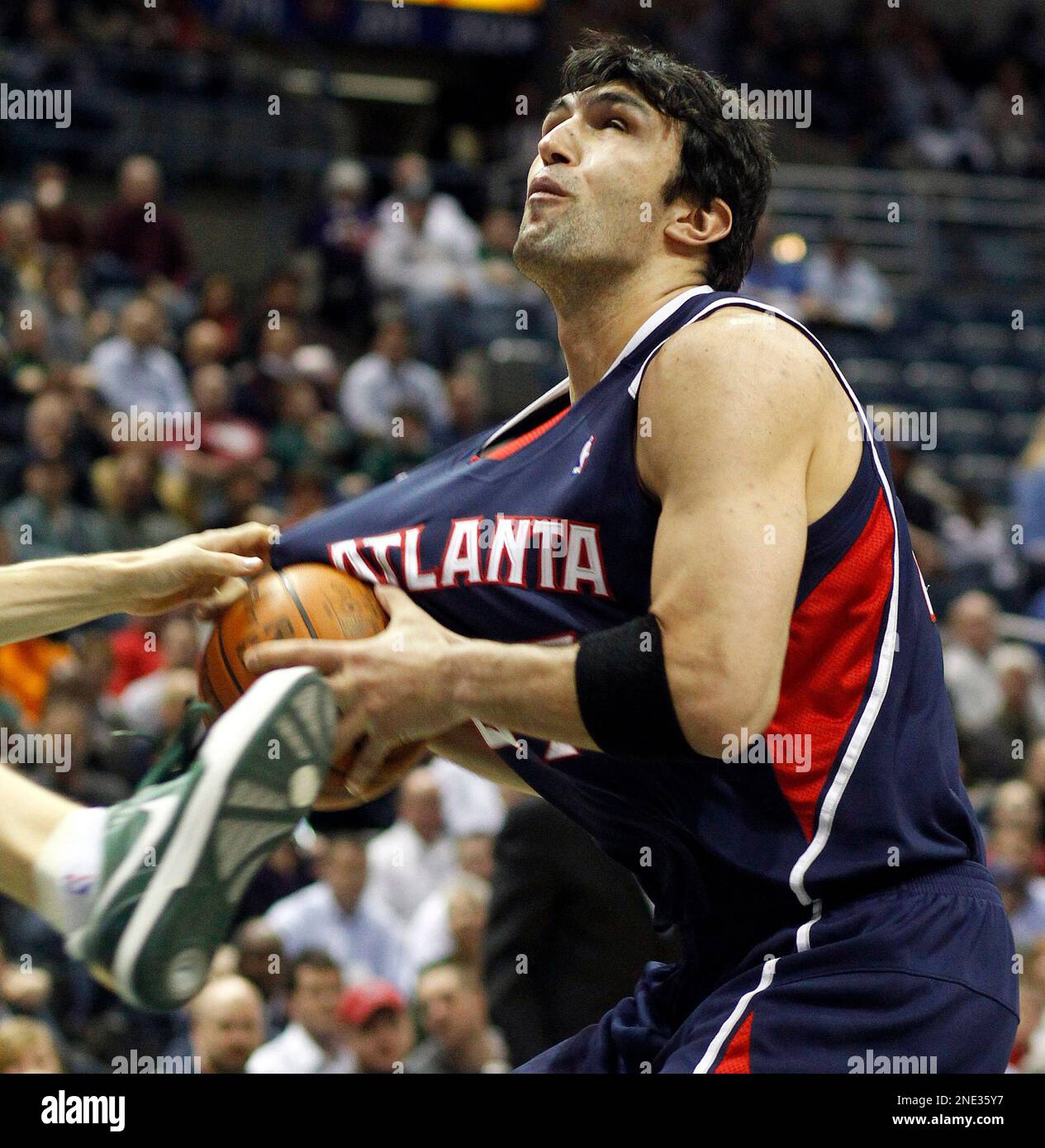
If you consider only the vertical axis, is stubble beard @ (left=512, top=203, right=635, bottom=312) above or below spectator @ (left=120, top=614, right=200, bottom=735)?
above

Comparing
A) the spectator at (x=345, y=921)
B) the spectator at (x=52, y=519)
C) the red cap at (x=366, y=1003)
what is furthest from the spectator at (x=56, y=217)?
the red cap at (x=366, y=1003)

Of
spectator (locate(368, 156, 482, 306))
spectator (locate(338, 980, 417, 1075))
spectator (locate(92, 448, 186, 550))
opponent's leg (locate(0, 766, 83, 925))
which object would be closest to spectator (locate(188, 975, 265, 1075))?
spectator (locate(338, 980, 417, 1075))

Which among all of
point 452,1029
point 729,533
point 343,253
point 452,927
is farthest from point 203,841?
point 343,253

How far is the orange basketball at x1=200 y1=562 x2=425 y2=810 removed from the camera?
3033 millimetres

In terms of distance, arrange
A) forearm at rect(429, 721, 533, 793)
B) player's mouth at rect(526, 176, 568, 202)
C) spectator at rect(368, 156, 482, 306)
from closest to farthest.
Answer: player's mouth at rect(526, 176, 568, 202)
forearm at rect(429, 721, 533, 793)
spectator at rect(368, 156, 482, 306)

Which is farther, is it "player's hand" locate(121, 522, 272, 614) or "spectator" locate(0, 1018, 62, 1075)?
"spectator" locate(0, 1018, 62, 1075)

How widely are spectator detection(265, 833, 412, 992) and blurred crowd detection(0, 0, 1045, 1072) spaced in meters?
0.01

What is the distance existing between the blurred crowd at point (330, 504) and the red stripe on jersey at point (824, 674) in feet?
3.64

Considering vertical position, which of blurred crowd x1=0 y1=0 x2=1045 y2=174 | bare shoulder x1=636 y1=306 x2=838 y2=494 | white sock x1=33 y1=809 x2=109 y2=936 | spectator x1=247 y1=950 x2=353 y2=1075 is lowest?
spectator x1=247 y1=950 x2=353 y2=1075

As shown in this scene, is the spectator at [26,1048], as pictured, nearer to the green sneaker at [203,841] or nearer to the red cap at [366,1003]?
the red cap at [366,1003]

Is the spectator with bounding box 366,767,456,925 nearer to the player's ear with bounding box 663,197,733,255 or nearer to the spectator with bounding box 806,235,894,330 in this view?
the player's ear with bounding box 663,197,733,255

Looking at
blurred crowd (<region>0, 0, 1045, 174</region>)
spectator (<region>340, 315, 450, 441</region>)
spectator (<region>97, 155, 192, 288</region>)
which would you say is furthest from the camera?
blurred crowd (<region>0, 0, 1045, 174</region>)

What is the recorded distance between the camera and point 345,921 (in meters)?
6.94

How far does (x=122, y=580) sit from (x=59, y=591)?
5.1 inches
